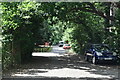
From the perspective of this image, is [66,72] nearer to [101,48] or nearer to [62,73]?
[62,73]

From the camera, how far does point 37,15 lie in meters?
14.9

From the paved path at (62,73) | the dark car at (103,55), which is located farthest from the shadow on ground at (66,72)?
the dark car at (103,55)

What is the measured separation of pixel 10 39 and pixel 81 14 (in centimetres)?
1167

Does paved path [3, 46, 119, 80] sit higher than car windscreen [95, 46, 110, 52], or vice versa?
car windscreen [95, 46, 110, 52]

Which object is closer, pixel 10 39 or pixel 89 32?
pixel 10 39

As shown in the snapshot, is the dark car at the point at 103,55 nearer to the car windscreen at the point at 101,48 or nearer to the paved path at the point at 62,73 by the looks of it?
the car windscreen at the point at 101,48

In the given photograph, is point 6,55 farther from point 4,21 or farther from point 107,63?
point 107,63

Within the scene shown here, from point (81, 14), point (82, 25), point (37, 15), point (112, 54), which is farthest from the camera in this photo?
point (82, 25)

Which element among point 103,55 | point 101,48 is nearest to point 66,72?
point 103,55

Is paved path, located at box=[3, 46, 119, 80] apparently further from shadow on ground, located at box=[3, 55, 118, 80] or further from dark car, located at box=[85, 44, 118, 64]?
dark car, located at box=[85, 44, 118, 64]

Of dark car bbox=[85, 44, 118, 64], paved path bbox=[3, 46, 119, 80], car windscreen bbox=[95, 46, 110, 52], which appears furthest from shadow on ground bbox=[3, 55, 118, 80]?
car windscreen bbox=[95, 46, 110, 52]

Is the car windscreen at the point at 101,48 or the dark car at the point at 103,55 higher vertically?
the car windscreen at the point at 101,48

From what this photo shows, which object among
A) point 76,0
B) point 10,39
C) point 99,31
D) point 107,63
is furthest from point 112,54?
point 99,31

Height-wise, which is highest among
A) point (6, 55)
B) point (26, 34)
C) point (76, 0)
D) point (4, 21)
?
point (76, 0)
